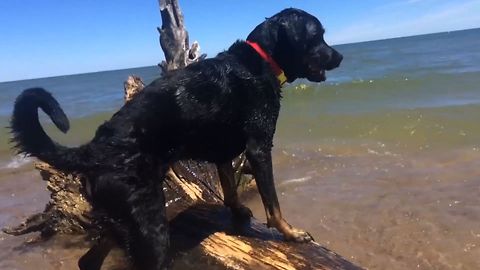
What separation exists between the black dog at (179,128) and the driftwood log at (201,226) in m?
0.23

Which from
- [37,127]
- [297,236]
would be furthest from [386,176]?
[37,127]

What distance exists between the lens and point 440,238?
496 centimetres

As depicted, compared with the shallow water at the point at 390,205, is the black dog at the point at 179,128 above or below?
above

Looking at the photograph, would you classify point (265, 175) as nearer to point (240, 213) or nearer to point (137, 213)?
point (240, 213)

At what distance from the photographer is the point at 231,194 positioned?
416 centimetres

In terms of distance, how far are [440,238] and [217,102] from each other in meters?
2.92

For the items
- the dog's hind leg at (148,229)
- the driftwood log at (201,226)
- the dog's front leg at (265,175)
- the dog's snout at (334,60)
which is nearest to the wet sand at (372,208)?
the driftwood log at (201,226)

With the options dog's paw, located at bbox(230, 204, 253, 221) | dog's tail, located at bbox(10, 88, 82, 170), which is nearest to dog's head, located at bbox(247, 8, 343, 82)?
dog's paw, located at bbox(230, 204, 253, 221)

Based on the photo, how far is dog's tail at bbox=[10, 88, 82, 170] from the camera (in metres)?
3.25

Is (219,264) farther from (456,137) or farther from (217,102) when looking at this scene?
(456,137)

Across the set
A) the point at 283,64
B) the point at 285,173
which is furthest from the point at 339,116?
the point at 283,64

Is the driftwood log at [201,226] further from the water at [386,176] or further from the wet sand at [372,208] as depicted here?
the water at [386,176]

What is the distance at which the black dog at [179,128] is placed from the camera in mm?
3184

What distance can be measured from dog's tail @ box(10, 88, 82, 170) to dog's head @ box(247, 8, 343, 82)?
158cm
